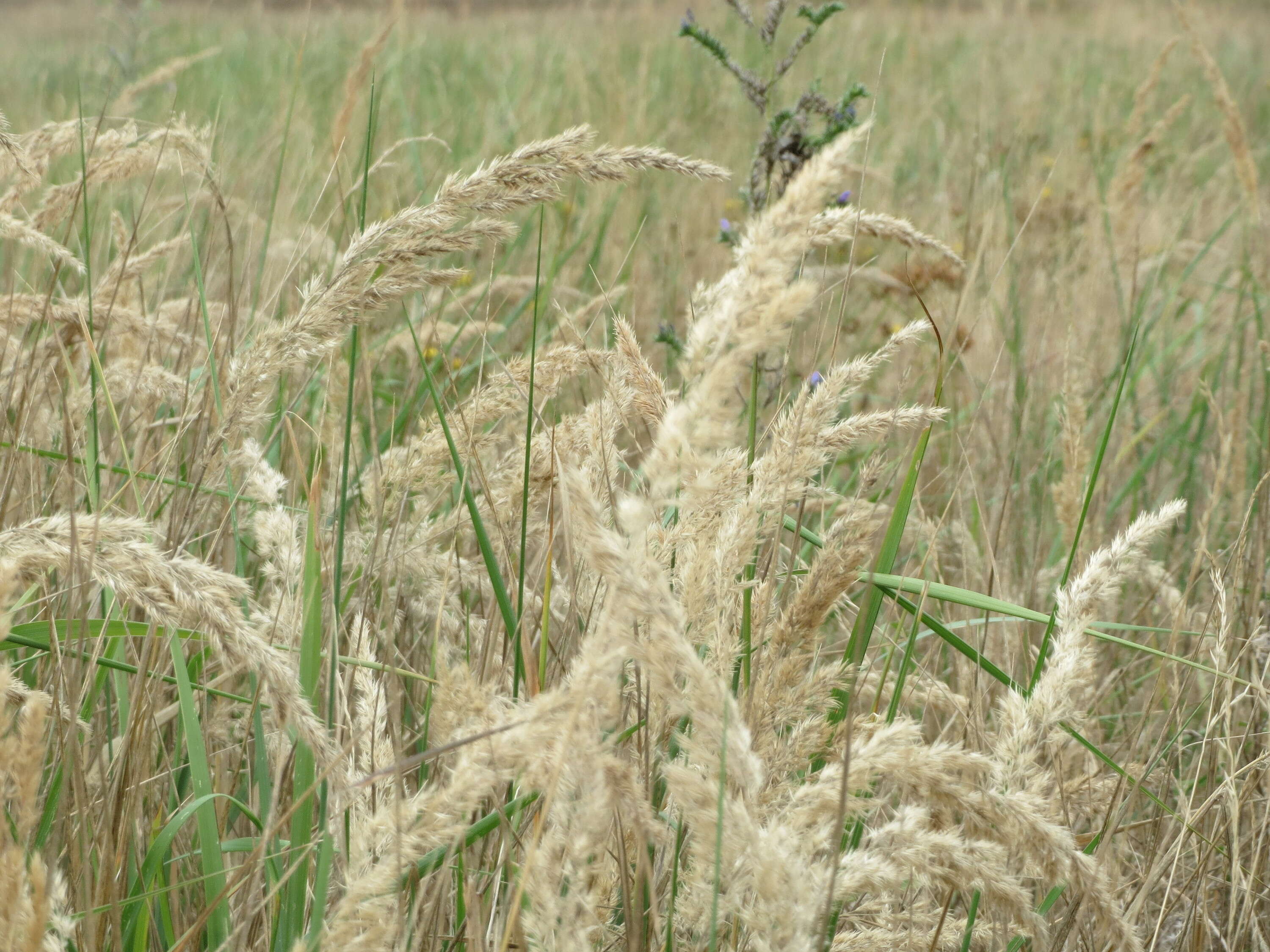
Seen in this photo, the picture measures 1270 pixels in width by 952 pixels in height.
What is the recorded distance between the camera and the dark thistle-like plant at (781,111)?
1.59 meters

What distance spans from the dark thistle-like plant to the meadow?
0.04 ft

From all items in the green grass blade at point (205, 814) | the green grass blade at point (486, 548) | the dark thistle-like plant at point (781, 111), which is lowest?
the green grass blade at point (205, 814)

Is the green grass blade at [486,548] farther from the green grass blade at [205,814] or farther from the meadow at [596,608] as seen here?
the green grass blade at [205,814]

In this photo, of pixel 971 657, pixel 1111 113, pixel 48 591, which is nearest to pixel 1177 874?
pixel 971 657

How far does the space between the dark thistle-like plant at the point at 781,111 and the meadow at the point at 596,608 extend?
11mm

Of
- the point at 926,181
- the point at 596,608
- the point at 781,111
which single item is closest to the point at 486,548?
the point at 596,608

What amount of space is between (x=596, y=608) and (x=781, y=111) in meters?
0.99

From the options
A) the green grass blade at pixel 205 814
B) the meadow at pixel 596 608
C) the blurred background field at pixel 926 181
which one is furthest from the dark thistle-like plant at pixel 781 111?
the green grass blade at pixel 205 814

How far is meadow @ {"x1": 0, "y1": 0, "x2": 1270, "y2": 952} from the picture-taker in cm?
62

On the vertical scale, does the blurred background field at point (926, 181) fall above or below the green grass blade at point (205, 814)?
above

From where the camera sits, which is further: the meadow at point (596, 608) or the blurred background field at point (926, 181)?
the blurred background field at point (926, 181)

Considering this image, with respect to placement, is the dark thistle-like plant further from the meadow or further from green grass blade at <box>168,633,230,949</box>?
green grass blade at <box>168,633,230,949</box>

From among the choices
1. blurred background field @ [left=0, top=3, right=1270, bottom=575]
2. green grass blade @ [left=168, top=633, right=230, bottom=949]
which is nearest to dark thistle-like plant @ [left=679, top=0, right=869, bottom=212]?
blurred background field @ [left=0, top=3, right=1270, bottom=575]

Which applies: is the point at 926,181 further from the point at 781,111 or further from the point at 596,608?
the point at 596,608
